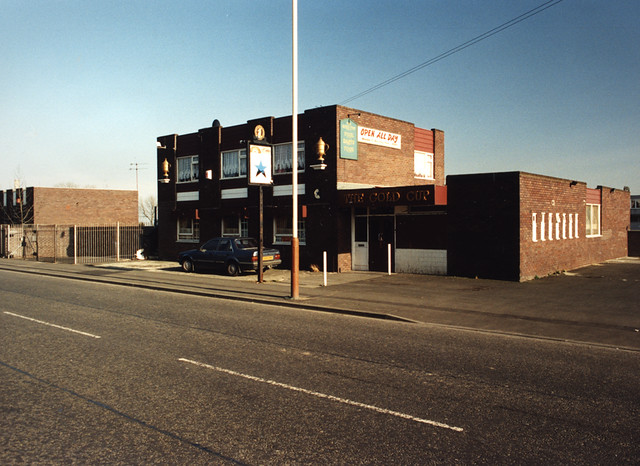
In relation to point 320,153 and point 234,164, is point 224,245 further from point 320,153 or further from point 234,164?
point 234,164

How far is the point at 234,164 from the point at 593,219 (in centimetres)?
1977

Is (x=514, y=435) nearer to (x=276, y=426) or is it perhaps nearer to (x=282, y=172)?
(x=276, y=426)

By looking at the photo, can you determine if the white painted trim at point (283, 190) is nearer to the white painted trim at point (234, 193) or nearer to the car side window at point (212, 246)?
the white painted trim at point (234, 193)

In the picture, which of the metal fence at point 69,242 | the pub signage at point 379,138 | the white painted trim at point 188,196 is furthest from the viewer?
the metal fence at point 69,242

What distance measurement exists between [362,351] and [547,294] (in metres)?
9.20

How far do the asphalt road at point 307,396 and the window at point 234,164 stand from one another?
1736 cm

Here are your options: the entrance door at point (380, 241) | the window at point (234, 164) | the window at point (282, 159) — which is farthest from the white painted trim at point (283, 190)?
the entrance door at point (380, 241)

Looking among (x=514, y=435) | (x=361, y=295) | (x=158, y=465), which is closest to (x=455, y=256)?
(x=361, y=295)

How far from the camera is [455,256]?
19.9 m

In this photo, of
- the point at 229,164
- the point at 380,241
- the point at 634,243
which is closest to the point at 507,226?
the point at 380,241

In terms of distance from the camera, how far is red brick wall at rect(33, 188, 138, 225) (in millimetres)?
44688

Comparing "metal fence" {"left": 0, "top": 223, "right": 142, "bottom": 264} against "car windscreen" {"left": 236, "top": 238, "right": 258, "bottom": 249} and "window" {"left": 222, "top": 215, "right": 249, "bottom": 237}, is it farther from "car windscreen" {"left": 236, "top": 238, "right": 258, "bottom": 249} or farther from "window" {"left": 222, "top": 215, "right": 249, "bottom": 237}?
"car windscreen" {"left": 236, "top": 238, "right": 258, "bottom": 249}

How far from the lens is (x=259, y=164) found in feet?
57.8

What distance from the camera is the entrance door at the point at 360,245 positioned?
2266 cm
